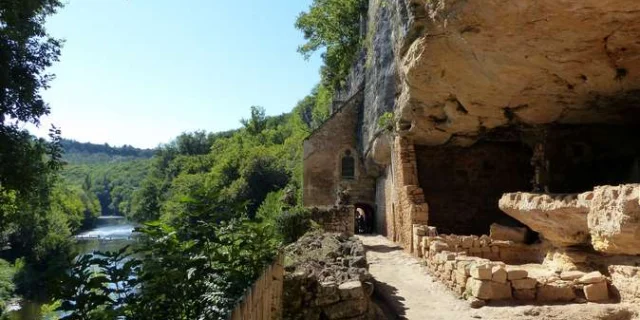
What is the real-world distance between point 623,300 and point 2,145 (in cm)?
1061

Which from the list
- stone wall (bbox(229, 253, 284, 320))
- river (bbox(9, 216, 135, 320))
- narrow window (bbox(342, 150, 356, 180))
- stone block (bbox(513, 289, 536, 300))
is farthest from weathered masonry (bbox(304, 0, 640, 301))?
river (bbox(9, 216, 135, 320))

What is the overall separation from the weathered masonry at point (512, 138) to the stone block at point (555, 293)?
0.02 m

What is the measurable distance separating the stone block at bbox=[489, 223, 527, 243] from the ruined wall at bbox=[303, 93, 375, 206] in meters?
9.90

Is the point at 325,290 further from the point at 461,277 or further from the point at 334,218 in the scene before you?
the point at 334,218

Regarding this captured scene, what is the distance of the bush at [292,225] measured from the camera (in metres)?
10.5

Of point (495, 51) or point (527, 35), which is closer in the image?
point (527, 35)

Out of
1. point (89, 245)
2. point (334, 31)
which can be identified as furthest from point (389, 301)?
point (89, 245)

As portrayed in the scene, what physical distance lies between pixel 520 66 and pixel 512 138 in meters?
5.03

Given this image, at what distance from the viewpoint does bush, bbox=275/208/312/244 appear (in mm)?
10500

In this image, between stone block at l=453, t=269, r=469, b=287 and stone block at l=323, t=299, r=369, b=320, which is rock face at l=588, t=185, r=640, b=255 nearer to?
stone block at l=453, t=269, r=469, b=287

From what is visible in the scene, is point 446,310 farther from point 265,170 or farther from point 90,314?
point 265,170

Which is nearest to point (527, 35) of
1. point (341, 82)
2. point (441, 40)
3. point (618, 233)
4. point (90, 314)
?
point (441, 40)

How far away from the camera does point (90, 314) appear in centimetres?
266

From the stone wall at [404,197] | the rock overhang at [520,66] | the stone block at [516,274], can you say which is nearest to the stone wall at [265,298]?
the stone block at [516,274]
